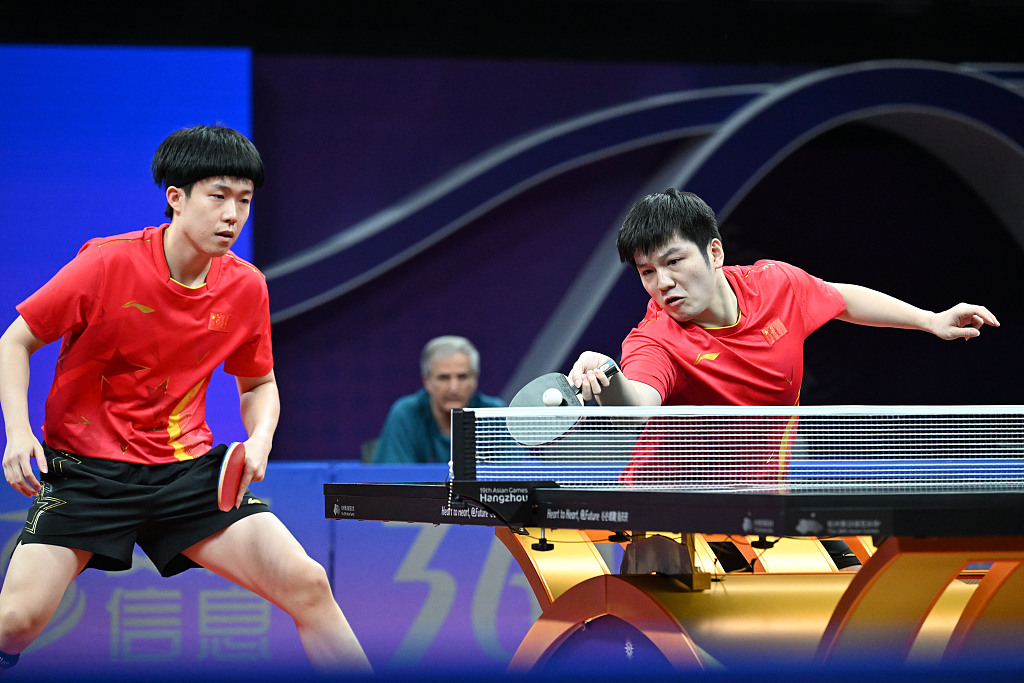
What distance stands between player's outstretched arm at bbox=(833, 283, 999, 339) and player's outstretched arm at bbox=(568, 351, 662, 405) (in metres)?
0.79

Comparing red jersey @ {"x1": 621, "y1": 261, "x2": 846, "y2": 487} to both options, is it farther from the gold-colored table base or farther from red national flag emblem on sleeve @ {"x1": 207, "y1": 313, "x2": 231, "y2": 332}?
red national flag emblem on sleeve @ {"x1": 207, "y1": 313, "x2": 231, "y2": 332}

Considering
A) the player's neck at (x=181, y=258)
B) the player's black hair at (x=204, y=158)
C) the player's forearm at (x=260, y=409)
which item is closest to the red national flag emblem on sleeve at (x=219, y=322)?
the player's neck at (x=181, y=258)

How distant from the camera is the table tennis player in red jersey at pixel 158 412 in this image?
3.00 meters

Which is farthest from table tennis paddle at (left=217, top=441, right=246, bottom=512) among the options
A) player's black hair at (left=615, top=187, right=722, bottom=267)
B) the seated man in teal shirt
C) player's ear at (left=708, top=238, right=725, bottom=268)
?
the seated man in teal shirt

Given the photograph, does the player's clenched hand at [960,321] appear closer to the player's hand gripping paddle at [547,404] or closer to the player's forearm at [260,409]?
the player's hand gripping paddle at [547,404]

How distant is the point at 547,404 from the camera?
7.81 feet

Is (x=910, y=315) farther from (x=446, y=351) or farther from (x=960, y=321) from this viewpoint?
(x=446, y=351)

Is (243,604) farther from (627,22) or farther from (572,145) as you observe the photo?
(627,22)

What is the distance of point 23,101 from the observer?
6855 mm

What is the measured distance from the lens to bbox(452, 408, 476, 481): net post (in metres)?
2.46

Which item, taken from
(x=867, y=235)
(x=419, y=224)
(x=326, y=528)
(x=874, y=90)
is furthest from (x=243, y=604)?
(x=867, y=235)

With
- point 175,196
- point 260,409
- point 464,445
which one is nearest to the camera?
point 464,445

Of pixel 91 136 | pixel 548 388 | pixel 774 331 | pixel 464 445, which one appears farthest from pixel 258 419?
pixel 91 136

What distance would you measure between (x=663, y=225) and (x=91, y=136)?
197 inches
